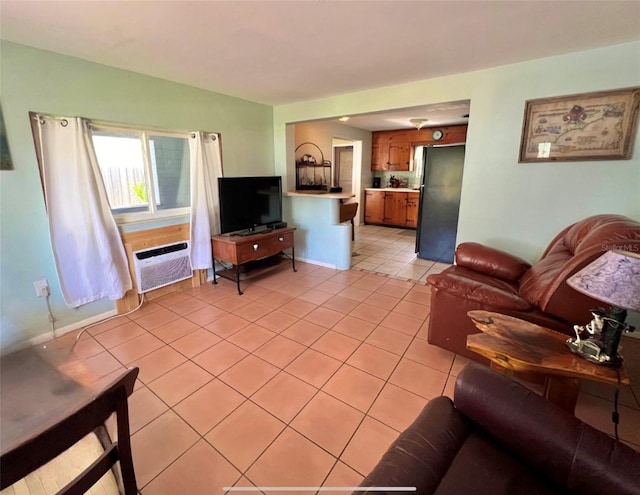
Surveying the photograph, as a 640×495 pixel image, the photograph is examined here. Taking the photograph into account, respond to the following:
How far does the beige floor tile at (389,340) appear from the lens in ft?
7.61

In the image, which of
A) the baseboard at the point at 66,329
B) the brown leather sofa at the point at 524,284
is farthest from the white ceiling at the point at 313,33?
the baseboard at the point at 66,329

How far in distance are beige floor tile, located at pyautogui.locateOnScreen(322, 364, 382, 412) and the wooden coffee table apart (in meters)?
0.72

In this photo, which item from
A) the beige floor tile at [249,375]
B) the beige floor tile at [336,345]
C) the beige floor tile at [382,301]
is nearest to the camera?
the beige floor tile at [249,375]

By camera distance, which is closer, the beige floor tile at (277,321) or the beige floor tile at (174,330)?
the beige floor tile at (174,330)

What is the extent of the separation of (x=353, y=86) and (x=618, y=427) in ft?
11.2

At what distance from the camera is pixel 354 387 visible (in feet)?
6.26

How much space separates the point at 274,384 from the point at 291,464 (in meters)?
0.56

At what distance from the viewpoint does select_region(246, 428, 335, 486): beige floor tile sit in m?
1.34

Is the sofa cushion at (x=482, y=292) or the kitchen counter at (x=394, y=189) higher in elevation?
the kitchen counter at (x=394, y=189)

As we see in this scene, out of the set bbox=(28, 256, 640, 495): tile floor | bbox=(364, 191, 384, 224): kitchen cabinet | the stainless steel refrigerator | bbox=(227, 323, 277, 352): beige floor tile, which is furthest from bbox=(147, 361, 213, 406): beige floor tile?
bbox=(364, 191, 384, 224): kitchen cabinet

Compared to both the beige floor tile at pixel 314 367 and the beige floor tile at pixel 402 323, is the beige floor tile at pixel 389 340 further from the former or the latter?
the beige floor tile at pixel 314 367

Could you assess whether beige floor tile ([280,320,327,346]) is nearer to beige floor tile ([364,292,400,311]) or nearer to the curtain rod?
beige floor tile ([364,292,400,311])

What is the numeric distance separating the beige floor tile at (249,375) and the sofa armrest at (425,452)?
1136mm

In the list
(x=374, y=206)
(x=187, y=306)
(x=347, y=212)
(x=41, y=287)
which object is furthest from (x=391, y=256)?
(x=41, y=287)
